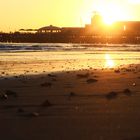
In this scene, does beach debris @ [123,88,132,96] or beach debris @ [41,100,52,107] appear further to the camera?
beach debris @ [123,88,132,96]

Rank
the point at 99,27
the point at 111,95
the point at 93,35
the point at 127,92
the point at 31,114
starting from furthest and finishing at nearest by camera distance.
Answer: the point at 99,27 < the point at 93,35 < the point at 127,92 < the point at 111,95 < the point at 31,114

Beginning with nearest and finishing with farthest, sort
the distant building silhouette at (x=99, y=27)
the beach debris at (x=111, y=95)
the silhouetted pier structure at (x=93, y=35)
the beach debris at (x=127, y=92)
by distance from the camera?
the beach debris at (x=111, y=95), the beach debris at (x=127, y=92), the silhouetted pier structure at (x=93, y=35), the distant building silhouette at (x=99, y=27)

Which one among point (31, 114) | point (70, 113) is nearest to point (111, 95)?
point (70, 113)

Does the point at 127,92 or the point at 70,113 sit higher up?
the point at 70,113

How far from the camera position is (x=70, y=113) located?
6398 mm

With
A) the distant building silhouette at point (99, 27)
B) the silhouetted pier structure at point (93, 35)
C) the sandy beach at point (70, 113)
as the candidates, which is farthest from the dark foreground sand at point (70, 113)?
the distant building silhouette at point (99, 27)

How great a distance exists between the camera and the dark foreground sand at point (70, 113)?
201 inches

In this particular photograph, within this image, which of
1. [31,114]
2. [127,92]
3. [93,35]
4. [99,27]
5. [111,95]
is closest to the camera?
[31,114]

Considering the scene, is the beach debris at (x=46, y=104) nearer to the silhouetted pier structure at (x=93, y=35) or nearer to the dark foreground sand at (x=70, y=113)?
the dark foreground sand at (x=70, y=113)

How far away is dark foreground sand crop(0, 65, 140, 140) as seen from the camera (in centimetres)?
511

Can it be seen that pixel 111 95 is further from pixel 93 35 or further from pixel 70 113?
pixel 93 35

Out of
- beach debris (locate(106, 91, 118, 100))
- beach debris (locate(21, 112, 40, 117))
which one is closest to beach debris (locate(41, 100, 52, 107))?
beach debris (locate(21, 112, 40, 117))

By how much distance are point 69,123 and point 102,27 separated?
118132 millimetres

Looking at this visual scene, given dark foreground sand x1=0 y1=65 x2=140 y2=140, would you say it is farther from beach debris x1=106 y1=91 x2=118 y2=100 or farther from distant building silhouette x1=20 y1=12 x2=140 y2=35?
distant building silhouette x1=20 y1=12 x2=140 y2=35
